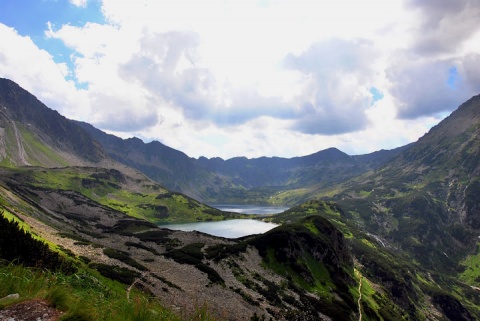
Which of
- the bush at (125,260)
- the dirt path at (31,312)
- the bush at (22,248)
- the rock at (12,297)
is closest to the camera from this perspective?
the dirt path at (31,312)

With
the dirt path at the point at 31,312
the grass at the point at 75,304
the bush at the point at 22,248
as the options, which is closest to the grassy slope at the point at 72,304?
the grass at the point at 75,304

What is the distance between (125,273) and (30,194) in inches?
6244

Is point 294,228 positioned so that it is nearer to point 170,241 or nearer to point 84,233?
point 170,241

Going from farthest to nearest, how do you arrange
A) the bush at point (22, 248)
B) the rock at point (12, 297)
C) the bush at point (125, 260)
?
the bush at point (125, 260) < the bush at point (22, 248) < the rock at point (12, 297)

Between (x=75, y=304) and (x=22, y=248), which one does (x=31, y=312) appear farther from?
(x=22, y=248)

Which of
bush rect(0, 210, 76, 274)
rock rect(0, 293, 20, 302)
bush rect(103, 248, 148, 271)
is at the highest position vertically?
rock rect(0, 293, 20, 302)

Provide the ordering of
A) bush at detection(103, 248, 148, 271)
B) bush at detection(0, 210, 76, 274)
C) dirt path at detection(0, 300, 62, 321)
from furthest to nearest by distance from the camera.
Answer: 1. bush at detection(103, 248, 148, 271)
2. bush at detection(0, 210, 76, 274)
3. dirt path at detection(0, 300, 62, 321)

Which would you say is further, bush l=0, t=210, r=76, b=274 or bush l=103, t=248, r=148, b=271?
bush l=103, t=248, r=148, b=271

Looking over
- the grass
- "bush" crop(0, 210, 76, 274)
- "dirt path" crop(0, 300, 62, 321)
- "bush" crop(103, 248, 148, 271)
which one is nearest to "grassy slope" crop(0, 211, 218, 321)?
the grass

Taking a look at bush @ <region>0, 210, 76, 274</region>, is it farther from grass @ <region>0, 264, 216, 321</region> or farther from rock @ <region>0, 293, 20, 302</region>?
rock @ <region>0, 293, 20, 302</region>

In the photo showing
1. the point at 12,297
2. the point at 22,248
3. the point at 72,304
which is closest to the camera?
A: the point at 12,297

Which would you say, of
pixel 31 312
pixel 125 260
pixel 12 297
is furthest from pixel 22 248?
pixel 31 312

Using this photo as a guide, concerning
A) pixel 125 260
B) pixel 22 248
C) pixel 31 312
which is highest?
pixel 31 312

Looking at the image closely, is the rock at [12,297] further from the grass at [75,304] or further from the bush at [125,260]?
the bush at [125,260]
